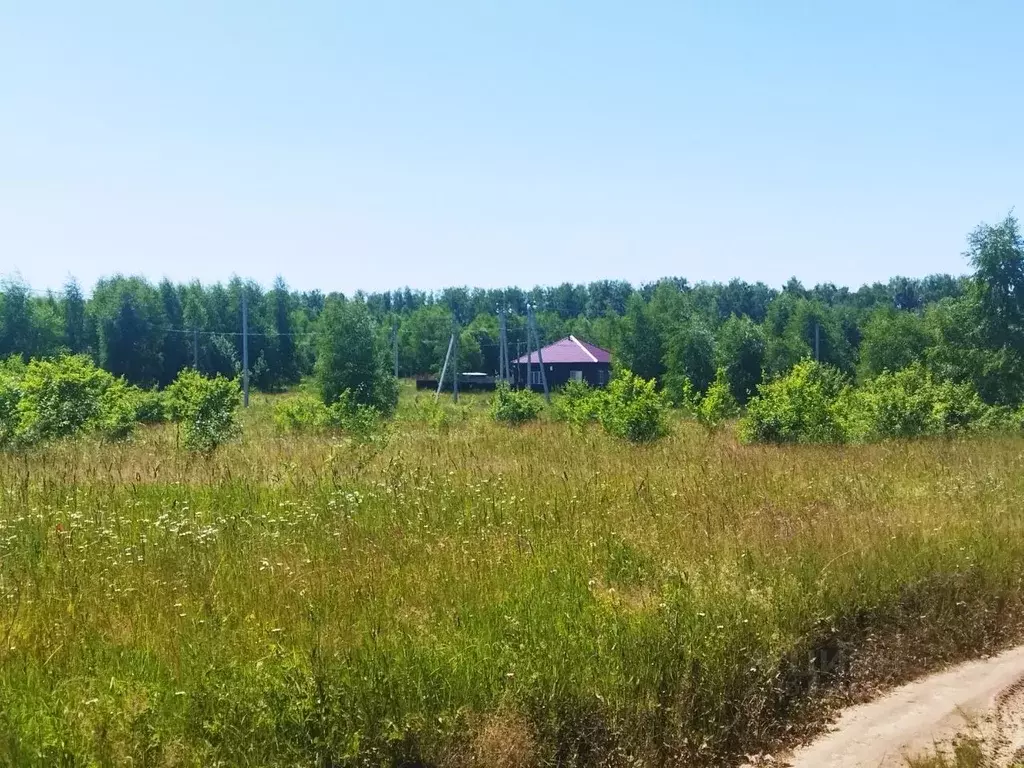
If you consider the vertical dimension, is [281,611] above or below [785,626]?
above

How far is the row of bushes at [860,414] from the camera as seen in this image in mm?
15898

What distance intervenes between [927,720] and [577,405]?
19129 mm

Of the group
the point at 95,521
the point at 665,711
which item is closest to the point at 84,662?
the point at 95,521

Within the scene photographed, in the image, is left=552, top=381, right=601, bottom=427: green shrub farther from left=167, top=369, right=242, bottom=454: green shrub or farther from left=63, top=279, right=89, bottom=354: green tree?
left=63, top=279, right=89, bottom=354: green tree

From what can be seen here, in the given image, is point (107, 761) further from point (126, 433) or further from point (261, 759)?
point (126, 433)

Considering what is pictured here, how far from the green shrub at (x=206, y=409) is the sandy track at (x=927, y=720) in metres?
10.3

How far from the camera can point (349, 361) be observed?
37.0 meters

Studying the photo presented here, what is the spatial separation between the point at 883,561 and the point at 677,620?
2.21 m

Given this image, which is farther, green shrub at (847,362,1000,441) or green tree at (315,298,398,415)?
green tree at (315,298,398,415)

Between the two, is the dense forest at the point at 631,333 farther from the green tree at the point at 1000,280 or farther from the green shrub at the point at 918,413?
the green shrub at the point at 918,413

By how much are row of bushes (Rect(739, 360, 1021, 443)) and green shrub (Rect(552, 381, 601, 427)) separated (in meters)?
4.51

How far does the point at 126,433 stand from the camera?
16328mm

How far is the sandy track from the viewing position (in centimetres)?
415

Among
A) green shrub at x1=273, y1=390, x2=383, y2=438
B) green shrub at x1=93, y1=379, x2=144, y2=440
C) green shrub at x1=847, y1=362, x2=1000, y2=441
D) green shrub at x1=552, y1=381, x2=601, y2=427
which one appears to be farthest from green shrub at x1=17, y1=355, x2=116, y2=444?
green shrub at x1=847, y1=362, x2=1000, y2=441
